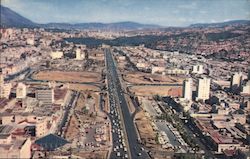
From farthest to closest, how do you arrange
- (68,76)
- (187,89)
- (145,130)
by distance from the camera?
(68,76)
(187,89)
(145,130)

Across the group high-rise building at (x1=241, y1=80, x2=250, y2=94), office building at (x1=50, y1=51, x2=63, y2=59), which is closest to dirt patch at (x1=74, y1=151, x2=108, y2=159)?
high-rise building at (x1=241, y1=80, x2=250, y2=94)

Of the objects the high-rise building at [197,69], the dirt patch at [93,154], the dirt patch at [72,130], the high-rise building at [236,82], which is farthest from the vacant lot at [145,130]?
the high-rise building at [197,69]

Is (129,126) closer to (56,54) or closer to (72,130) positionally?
(72,130)

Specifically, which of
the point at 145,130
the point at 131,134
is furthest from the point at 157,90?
the point at 131,134

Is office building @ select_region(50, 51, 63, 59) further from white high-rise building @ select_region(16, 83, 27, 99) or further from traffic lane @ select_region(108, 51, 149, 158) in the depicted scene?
white high-rise building @ select_region(16, 83, 27, 99)

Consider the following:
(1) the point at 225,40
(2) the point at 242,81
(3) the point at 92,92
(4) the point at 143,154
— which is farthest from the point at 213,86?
(1) the point at 225,40

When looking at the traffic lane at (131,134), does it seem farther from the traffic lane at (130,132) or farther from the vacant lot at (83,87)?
the vacant lot at (83,87)

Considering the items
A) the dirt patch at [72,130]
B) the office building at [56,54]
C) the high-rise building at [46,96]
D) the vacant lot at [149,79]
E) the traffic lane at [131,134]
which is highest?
the office building at [56,54]
